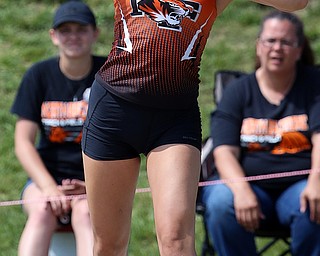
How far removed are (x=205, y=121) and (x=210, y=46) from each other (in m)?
1.18

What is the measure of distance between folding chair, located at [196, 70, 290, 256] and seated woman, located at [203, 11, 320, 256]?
0.06 meters

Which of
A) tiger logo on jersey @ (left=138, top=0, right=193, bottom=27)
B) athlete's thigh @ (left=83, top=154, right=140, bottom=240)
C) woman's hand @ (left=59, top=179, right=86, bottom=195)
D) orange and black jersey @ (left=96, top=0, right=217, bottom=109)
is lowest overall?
woman's hand @ (left=59, top=179, right=86, bottom=195)

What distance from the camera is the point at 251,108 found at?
6012 millimetres

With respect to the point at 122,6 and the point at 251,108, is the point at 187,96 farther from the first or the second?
the point at 251,108

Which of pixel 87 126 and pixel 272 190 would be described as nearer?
pixel 87 126

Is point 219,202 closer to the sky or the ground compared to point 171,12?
closer to the ground

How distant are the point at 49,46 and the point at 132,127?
4598 millimetres

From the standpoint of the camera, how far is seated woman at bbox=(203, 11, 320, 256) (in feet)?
18.7

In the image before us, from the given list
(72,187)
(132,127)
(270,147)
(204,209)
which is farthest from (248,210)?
(132,127)

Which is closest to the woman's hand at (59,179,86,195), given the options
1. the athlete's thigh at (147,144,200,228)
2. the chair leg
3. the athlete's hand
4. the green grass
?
the athlete's hand

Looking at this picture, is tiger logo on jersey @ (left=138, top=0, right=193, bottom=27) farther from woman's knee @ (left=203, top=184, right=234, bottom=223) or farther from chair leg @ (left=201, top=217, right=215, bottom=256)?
chair leg @ (left=201, top=217, right=215, bottom=256)

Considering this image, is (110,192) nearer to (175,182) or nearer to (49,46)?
(175,182)

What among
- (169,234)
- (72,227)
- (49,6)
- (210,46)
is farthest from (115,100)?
(49,6)

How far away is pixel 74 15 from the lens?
5984 millimetres
